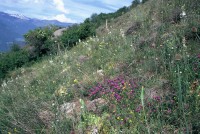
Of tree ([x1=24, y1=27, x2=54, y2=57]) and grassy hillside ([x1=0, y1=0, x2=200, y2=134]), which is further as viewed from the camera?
tree ([x1=24, y1=27, x2=54, y2=57])

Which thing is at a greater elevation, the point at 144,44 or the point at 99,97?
the point at 144,44

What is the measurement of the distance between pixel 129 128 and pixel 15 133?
202cm

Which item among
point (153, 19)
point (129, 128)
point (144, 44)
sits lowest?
point (129, 128)

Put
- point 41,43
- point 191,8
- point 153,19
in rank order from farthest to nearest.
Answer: point 41,43
point 153,19
point 191,8

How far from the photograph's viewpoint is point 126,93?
214 inches

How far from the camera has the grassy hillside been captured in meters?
4.29

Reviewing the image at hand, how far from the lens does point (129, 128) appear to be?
Result: 4.41m

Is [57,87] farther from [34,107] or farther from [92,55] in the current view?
[92,55]

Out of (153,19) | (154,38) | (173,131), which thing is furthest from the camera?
(153,19)

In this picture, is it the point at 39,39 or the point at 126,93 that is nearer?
the point at 126,93

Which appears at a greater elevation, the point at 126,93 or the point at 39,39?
the point at 39,39

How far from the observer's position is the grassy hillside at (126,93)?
4.29 metres

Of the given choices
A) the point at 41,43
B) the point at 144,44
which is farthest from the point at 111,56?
the point at 41,43

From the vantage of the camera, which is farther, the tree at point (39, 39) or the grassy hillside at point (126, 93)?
the tree at point (39, 39)
